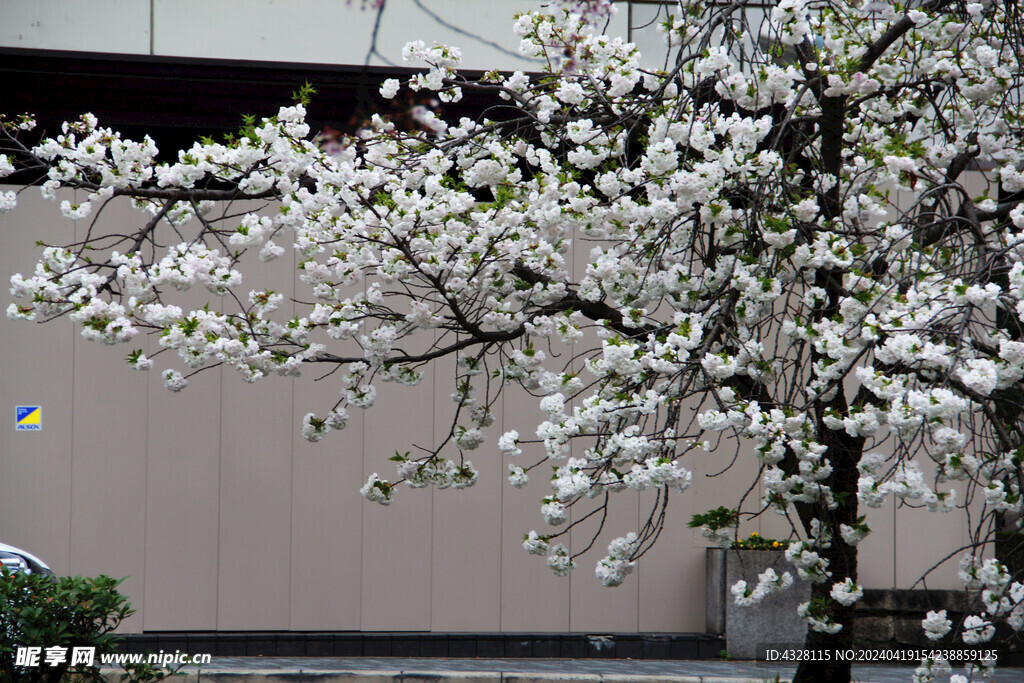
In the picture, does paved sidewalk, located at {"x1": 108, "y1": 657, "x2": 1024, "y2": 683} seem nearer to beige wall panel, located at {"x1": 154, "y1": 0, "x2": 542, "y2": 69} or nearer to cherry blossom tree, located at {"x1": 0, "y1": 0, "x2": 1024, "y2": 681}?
cherry blossom tree, located at {"x1": 0, "y1": 0, "x2": 1024, "y2": 681}

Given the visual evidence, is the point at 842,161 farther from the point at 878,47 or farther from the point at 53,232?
the point at 53,232

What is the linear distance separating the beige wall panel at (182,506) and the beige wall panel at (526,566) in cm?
263

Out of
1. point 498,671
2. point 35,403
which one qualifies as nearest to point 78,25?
point 35,403

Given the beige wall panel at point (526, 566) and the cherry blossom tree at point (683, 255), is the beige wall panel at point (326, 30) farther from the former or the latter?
the cherry blossom tree at point (683, 255)

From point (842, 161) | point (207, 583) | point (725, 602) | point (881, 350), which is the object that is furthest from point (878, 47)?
point (207, 583)

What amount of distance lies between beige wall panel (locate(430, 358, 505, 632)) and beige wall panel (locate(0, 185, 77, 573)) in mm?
3271

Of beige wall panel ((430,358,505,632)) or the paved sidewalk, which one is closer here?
the paved sidewalk

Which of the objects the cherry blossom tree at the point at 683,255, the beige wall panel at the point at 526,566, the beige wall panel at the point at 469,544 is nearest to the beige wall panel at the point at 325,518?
the beige wall panel at the point at 469,544

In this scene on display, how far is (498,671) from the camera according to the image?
9.02 metres

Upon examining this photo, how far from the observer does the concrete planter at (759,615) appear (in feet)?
31.5

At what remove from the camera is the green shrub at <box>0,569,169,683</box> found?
5.45 meters

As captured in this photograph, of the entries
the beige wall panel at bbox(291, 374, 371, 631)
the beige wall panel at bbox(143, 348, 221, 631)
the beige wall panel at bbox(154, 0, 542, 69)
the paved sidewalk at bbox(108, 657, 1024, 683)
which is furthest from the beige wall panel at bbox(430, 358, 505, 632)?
the beige wall panel at bbox(154, 0, 542, 69)

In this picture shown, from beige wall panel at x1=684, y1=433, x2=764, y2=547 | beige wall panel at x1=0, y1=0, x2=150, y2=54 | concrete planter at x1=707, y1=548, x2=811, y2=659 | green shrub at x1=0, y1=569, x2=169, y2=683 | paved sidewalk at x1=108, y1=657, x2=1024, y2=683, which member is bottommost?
paved sidewalk at x1=108, y1=657, x2=1024, y2=683

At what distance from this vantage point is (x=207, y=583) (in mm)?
9914
